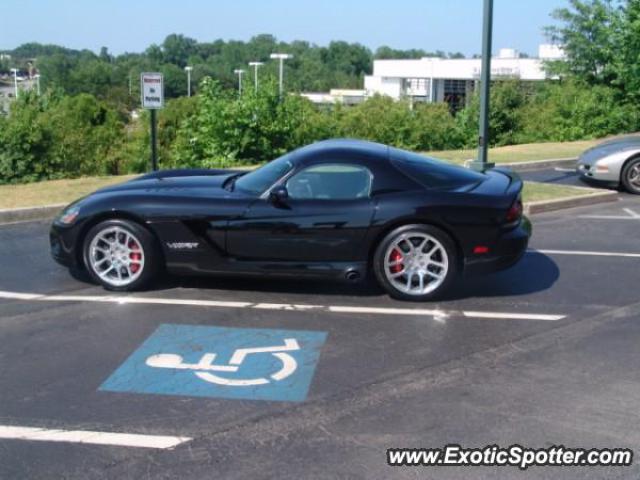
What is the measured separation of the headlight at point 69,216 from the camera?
658cm

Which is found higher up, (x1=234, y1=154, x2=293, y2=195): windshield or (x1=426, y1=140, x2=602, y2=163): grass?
(x1=234, y1=154, x2=293, y2=195): windshield

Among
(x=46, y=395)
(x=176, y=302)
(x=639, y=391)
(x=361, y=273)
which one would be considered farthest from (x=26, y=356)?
(x=639, y=391)

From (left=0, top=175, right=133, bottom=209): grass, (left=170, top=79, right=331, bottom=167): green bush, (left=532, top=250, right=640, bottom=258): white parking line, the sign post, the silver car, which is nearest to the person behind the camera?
(left=532, top=250, right=640, bottom=258): white parking line

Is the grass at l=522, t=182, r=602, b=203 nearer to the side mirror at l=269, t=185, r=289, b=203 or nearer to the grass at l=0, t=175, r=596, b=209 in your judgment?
the grass at l=0, t=175, r=596, b=209

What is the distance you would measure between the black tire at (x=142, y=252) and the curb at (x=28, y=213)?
3.73 metres

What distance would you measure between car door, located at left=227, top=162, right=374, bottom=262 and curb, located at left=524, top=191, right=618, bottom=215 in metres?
4.80

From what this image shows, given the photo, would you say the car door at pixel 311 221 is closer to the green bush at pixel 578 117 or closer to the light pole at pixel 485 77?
the light pole at pixel 485 77

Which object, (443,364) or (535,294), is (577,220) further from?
(443,364)

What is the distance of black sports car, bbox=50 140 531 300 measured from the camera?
628 cm

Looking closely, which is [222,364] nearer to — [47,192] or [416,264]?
[416,264]

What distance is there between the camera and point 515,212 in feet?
21.2

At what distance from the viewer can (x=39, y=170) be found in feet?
44.9

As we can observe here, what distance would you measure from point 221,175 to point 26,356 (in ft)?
9.71

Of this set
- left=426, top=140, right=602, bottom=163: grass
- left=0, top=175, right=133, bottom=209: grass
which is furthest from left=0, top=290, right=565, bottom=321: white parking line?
left=426, top=140, right=602, bottom=163: grass
